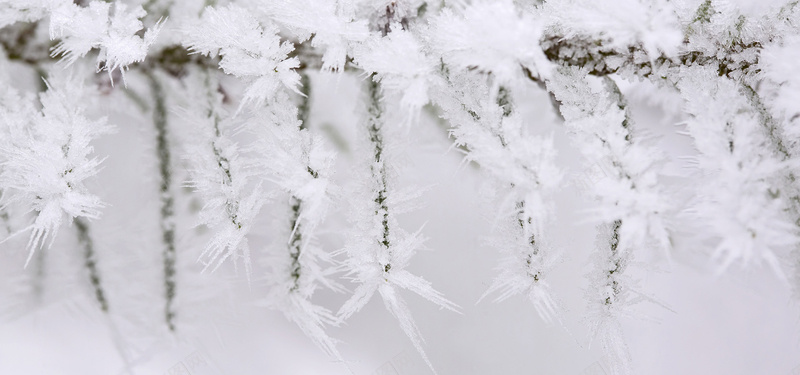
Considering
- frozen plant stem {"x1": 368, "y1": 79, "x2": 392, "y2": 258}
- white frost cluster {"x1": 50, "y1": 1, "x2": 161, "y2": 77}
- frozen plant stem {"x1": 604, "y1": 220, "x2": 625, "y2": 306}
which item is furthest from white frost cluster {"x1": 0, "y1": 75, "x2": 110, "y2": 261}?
frozen plant stem {"x1": 604, "y1": 220, "x2": 625, "y2": 306}

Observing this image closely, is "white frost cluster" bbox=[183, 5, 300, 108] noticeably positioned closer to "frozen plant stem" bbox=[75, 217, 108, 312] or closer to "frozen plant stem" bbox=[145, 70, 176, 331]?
"frozen plant stem" bbox=[145, 70, 176, 331]

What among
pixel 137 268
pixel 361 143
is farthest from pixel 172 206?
pixel 361 143

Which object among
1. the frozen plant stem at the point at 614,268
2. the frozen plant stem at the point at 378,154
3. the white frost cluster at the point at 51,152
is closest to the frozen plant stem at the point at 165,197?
the white frost cluster at the point at 51,152

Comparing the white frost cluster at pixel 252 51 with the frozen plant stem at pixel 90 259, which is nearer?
the white frost cluster at pixel 252 51

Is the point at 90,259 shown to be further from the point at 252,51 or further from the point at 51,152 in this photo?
the point at 252,51

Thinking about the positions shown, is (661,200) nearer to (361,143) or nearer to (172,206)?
(361,143)

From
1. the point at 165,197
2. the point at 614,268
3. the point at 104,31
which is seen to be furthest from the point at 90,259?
the point at 614,268

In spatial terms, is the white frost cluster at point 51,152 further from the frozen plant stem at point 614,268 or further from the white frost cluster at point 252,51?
the frozen plant stem at point 614,268
